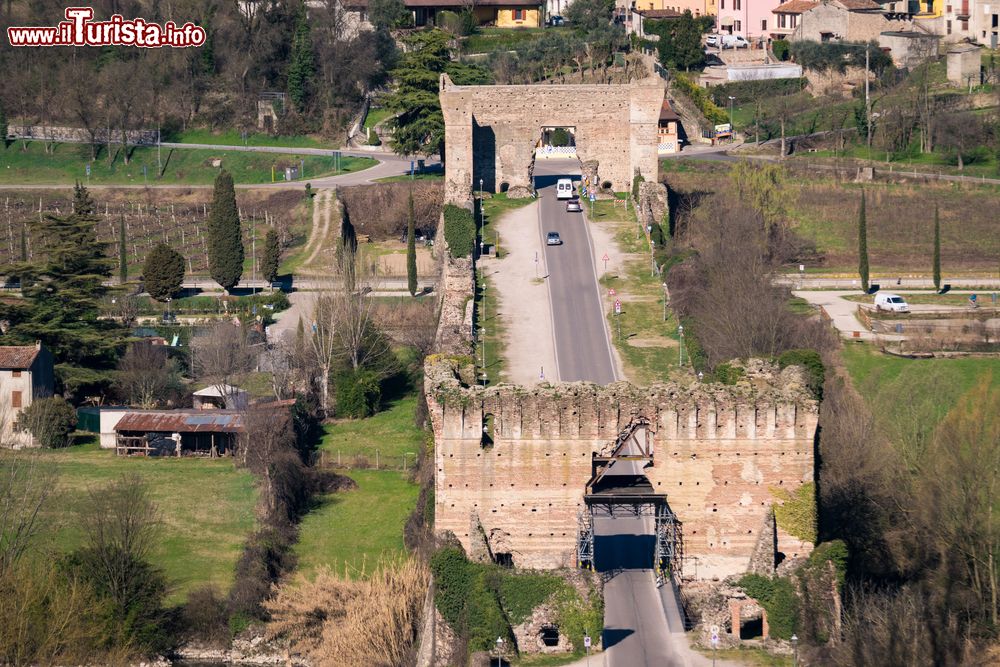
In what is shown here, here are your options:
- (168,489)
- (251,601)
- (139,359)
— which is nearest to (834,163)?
(139,359)

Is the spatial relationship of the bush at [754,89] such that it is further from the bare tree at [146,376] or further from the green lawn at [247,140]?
the bare tree at [146,376]

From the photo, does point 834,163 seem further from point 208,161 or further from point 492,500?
point 492,500

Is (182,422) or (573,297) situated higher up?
(573,297)

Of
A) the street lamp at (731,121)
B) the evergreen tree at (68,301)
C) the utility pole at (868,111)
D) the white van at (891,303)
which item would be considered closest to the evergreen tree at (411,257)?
the evergreen tree at (68,301)

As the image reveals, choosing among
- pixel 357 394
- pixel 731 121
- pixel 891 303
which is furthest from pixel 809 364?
pixel 731 121

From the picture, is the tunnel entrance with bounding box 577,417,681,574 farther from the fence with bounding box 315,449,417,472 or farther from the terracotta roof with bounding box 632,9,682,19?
the terracotta roof with bounding box 632,9,682,19

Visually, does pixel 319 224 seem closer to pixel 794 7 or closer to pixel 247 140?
pixel 247 140
